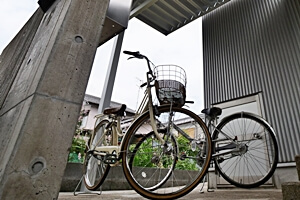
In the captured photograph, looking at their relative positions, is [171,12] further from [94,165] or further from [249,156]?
[94,165]

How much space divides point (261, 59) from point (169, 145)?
93.8 inches

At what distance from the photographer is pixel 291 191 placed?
81 centimetres

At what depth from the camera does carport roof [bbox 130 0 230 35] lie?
3723 millimetres

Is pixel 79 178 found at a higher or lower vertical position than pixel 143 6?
lower

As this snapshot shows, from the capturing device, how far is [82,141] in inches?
125

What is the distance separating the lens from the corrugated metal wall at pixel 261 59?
8.29 feet

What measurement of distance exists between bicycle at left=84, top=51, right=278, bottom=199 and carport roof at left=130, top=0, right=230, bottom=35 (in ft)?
7.98

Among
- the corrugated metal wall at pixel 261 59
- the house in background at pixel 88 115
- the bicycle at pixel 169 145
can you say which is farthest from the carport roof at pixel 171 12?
the bicycle at pixel 169 145

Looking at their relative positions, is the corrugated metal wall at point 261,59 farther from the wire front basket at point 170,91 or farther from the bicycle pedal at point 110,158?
the bicycle pedal at point 110,158

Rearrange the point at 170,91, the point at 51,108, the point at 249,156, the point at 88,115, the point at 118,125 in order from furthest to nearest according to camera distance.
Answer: the point at 88,115 < the point at 249,156 < the point at 118,125 < the point at 170,91 < the point at 51,108

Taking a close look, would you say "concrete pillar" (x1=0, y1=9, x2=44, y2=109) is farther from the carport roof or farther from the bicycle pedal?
the carport roof

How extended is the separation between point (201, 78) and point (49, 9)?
10.3 ft

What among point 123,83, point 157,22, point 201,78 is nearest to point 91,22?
point 123,83

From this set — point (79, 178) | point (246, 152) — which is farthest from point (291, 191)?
point (79, 178)
